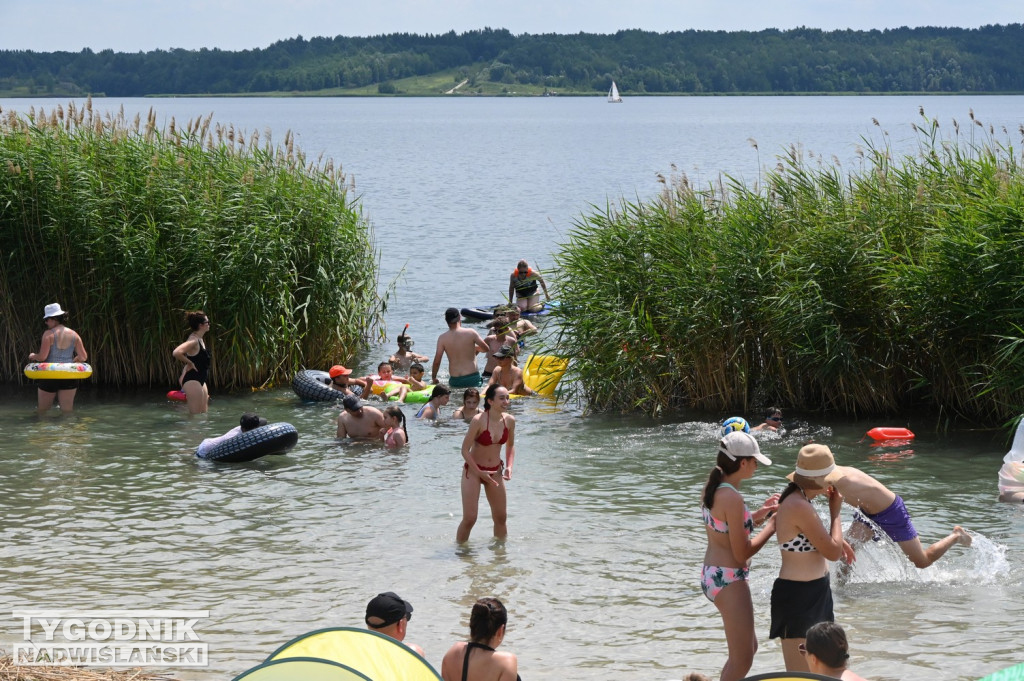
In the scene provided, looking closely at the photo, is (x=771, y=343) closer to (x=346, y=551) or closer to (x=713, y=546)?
(x=346, y=551)

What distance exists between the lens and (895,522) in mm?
8156

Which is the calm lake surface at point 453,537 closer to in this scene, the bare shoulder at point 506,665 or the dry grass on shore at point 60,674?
the dry grass on shore at point 60,674

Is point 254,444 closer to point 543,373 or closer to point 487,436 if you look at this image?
point 487,436

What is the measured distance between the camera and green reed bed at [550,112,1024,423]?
1292 centimetres

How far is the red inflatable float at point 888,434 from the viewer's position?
1326 cm

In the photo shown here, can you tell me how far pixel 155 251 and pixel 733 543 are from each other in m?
11.5

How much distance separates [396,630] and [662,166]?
65249 millimetres

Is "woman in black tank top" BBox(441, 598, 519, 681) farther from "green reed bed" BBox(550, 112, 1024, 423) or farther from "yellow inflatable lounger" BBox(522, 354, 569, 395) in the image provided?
"yellow inflatable lounger" BBox(522, 354, 569, 395)

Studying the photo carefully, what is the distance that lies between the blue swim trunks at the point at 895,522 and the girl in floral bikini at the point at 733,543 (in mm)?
2026

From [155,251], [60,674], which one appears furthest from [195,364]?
[60,674]

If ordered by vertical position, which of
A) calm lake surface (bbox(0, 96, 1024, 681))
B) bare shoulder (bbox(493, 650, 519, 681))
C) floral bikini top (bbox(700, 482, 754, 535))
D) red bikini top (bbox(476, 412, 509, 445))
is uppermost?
floral bikini top (bbox(700, 482, 754, 535))

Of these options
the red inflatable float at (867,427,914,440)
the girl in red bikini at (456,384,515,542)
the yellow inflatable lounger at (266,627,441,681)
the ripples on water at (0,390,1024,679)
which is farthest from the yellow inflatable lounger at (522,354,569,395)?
the yellow inflatable lounger at (266,627,441,681)

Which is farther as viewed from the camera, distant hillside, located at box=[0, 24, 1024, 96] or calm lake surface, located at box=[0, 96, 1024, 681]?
distant hillside, located at box=[0, 24, 1024, 96]

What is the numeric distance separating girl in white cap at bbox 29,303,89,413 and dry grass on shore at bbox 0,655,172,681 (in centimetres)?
868
